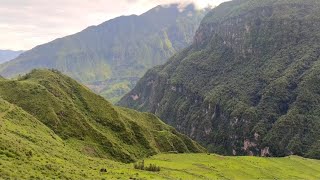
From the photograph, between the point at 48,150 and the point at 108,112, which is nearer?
the point at 48,150

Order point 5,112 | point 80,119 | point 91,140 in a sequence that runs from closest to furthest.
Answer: point 5,112 → point 91,140 → point 80,119

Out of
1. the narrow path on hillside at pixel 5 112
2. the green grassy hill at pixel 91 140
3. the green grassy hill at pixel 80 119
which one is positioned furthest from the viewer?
the green grassy hill at pixel 80 119

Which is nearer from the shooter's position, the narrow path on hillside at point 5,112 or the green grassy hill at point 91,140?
the green grassy hill at point 91,140

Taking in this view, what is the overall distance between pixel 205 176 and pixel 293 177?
144 feet

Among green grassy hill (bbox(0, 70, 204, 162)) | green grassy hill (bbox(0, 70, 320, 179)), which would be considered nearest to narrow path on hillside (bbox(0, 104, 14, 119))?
green grassy hill (bbox(0, 70, 320, 179))

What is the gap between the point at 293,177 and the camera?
160 metres

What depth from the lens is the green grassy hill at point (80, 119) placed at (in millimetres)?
160375

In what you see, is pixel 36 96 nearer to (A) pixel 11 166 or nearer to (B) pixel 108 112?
(B) pixel 108 112

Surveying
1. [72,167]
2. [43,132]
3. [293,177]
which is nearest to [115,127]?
[43,132]

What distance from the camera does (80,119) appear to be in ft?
562

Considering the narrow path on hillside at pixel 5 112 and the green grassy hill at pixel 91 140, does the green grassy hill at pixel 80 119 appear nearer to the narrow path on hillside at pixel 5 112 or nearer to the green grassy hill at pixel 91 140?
the green grassy hill at pixel 91 140

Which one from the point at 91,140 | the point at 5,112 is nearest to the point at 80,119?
the point at 91,140

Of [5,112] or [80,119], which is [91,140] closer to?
[80,119]

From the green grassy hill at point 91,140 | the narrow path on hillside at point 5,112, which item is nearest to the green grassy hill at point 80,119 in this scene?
the green grassy hill at point 91,140
